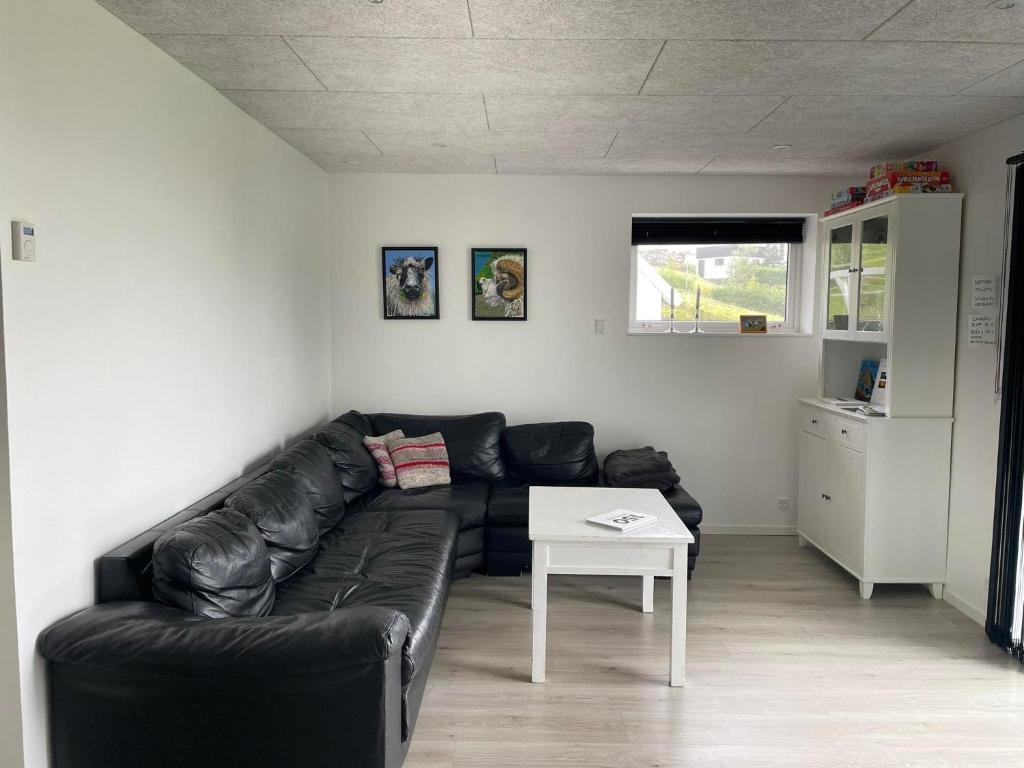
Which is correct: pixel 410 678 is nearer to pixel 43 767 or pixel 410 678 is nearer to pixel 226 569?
pixel 226 569

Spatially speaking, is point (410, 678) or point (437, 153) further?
point (437, 153)

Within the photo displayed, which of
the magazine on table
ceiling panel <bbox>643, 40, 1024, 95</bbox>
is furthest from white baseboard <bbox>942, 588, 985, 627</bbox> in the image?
ceiling panel <bbox>643, 40, 1024, 95</bbox>

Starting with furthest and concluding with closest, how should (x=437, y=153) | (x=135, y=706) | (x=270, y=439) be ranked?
(x=437, y=153) < (x=270, y=439) < (x=135, y=706)

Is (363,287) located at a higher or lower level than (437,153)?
lower

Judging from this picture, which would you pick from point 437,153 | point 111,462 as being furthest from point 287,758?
point 437,153

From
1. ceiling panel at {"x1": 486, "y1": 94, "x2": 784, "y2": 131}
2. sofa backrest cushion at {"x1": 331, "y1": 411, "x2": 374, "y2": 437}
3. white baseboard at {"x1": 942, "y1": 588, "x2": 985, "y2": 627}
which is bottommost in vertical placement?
white baseboard at {"x1": 942, "y1": 588, "x2": 985, "y2": 627}

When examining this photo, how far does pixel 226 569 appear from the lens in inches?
98.8

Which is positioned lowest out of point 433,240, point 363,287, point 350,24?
point 363,287

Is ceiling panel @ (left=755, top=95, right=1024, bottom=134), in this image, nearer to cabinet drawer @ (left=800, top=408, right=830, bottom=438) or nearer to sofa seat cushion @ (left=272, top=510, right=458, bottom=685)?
cabinet drawer @ (left=800, top=408, right=830, bottom=438)

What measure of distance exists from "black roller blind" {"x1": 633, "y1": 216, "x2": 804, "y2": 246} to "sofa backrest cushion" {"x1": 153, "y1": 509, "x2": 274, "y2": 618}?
3.61m

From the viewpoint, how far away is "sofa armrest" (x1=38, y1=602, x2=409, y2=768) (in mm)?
2082

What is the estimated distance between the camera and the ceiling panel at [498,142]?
4004mm

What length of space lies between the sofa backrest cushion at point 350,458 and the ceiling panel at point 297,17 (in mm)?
2294

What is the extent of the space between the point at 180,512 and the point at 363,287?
2634 millimetres
